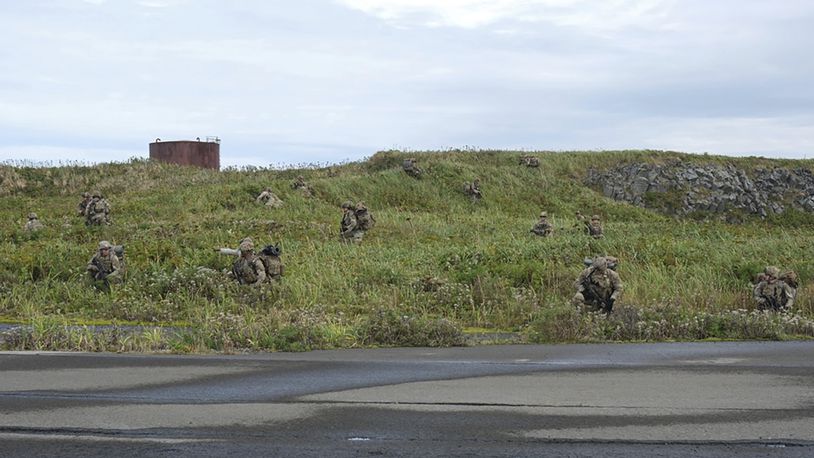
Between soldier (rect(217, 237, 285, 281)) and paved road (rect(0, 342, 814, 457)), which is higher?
soldier (rect(217, 237, 285, 281))

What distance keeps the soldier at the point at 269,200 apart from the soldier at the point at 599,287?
21.2 metres

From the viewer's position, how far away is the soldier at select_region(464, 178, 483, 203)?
43.6 meters

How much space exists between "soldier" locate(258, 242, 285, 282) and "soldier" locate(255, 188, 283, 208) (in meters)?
16.7

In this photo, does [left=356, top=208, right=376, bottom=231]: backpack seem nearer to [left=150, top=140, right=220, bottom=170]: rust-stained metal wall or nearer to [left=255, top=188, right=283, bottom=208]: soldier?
[left=255, top=188, right=283, bottom=208]: soldier

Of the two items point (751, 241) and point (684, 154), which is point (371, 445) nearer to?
point (751, 241)

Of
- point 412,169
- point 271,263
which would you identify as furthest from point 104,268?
point 412,169

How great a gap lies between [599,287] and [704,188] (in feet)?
140

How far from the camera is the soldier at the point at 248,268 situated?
54.8 feet

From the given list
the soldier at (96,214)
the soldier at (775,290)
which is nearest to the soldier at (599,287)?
the soldier at (775,290)

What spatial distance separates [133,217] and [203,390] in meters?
24.2

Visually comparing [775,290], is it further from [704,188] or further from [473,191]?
[704,188]

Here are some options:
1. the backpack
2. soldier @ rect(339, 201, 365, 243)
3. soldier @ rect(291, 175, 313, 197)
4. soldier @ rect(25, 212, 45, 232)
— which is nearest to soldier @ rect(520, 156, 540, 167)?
soldier @ rect(291, 175, 313, 197)

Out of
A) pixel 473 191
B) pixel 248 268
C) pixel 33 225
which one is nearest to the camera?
pixel 248 268

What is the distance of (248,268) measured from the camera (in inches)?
661
